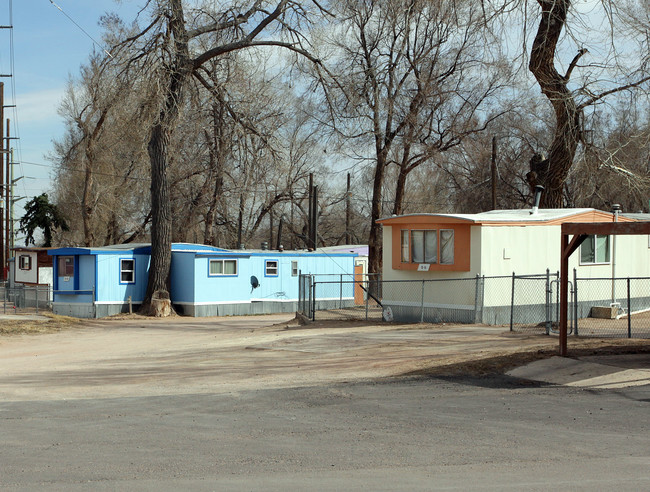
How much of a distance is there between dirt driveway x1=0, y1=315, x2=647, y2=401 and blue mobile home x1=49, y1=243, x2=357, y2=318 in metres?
7.29

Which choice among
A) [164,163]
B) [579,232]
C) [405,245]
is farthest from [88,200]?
[579,232]

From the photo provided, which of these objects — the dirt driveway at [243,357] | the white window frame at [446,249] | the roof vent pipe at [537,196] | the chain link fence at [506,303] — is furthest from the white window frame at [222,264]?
the roof vent pipe at [537,196]

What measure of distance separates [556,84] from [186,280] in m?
16.4

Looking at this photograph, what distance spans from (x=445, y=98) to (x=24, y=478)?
3169 cm

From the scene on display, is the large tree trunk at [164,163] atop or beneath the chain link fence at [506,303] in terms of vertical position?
atop

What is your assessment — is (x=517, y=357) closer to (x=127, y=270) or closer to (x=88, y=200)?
(x=127, y=270)

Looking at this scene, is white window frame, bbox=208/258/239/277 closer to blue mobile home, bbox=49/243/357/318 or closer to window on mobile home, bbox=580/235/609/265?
blue mobile home, bbox=49/243/357/318

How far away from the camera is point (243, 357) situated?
14.8m

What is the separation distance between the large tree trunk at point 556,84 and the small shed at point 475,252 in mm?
1764

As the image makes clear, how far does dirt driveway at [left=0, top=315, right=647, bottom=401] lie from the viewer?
11.9 metres

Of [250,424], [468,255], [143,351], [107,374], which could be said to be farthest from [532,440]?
[468,255]

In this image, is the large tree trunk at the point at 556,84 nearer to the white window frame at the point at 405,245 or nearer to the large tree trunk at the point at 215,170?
the white window frame at the point at 405,245

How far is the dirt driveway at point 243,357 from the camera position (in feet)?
39.1

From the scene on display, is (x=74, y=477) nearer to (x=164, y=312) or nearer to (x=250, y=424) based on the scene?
(x=250, y=424)
